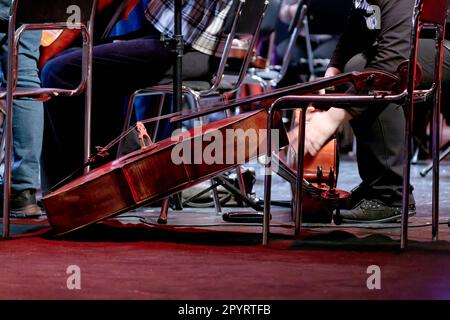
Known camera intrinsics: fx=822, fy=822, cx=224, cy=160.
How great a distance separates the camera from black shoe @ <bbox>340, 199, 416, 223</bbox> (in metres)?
3.02

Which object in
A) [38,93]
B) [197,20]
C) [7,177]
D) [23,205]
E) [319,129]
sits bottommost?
[23,205]

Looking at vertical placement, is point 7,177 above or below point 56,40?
below

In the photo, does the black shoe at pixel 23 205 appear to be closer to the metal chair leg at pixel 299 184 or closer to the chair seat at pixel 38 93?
the chair seat at pixel 38 93

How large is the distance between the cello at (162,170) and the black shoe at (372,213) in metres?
0.65

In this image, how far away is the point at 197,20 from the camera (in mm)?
3367

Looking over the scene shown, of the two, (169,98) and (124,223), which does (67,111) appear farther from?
(169,98)

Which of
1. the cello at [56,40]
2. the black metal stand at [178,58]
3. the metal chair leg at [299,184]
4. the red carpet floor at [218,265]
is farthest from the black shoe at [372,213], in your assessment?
the cello at [56,40]

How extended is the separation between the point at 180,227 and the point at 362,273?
1.01 m

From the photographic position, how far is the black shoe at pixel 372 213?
9.91 feet

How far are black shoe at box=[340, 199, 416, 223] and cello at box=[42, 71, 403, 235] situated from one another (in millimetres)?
646

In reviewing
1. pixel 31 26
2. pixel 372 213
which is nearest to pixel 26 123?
pixel 31 26

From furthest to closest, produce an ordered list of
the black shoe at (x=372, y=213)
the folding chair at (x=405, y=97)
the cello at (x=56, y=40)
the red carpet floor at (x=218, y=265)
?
the cello at (x=56, y=40)
the black shoe at (x=372, y=213)
the folding chair at (x=405, y=97)
the red carpet floor at (x=218, y=265)

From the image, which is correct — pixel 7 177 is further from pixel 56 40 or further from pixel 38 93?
pixel 56 40

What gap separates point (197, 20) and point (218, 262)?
58.1 inches
